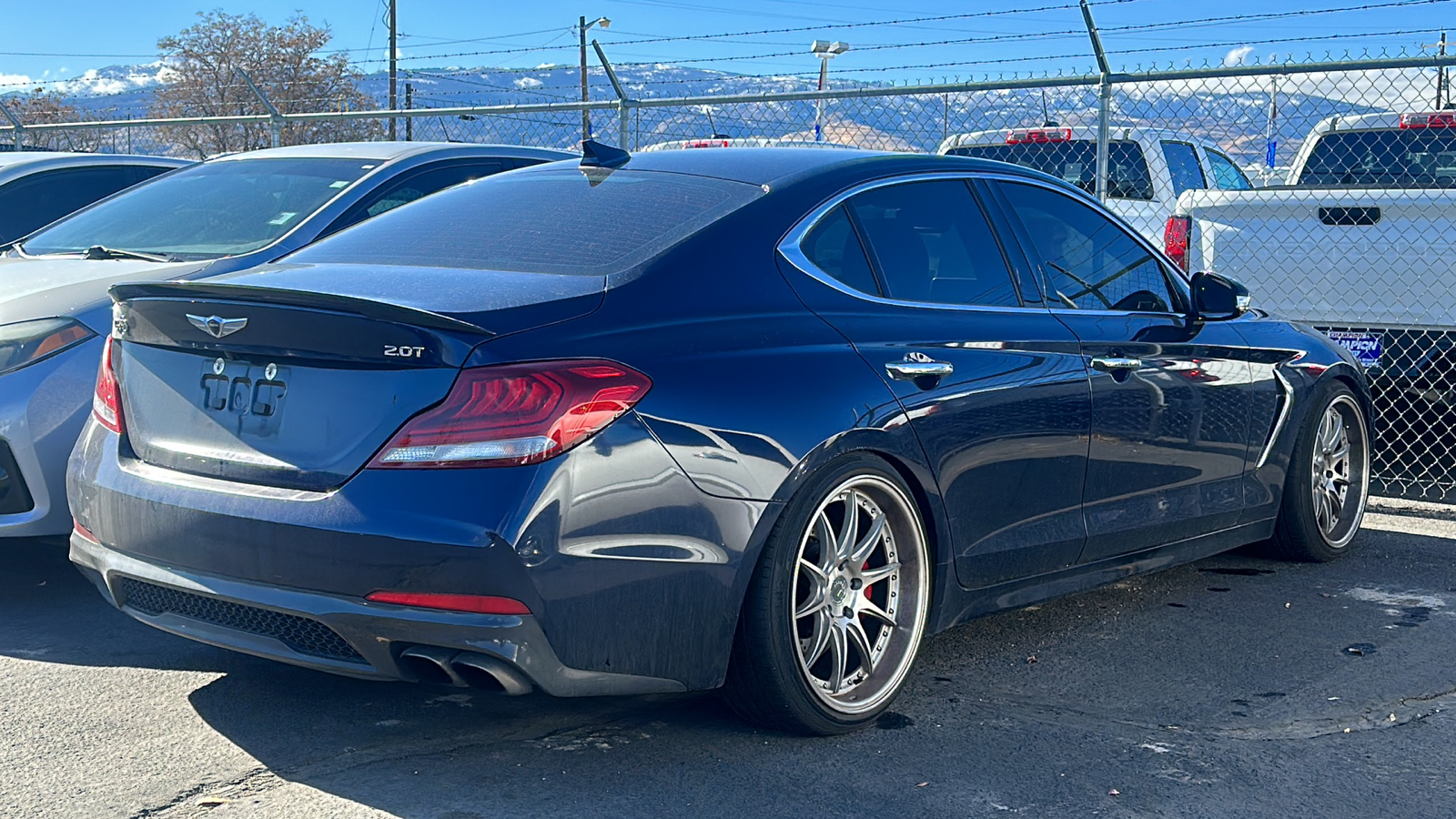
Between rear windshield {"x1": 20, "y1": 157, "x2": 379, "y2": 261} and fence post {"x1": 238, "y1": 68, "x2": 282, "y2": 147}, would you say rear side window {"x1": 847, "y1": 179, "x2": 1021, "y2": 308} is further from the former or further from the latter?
fence post {"x1": 238, "y1": 68, "x2": 282, "y2": 147}

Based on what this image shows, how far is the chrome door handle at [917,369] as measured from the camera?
386 cm

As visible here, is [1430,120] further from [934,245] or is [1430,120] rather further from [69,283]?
[69,283]

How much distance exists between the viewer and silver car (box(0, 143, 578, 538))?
470 centimetres

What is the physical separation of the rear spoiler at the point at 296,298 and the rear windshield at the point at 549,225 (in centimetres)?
40

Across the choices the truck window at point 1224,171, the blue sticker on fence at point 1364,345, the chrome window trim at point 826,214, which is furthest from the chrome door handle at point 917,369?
the truck window at point 1224,171

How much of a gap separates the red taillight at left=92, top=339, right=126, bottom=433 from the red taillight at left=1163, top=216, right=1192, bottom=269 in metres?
6.27

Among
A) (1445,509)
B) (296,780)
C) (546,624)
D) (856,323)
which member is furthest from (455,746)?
(1445,509)

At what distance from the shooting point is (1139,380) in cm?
471

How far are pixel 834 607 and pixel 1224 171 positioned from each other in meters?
11.3

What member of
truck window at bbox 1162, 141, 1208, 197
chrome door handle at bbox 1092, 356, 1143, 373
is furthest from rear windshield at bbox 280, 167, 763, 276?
truck window at bbox 1162, 141, 1208, 197

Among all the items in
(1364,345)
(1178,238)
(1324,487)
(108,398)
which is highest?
(1178,238)

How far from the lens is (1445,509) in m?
7.19

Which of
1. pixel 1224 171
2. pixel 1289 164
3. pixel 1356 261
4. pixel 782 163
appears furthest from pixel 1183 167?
pixel 782 163

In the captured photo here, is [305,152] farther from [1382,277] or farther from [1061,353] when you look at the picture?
[1382,277]
